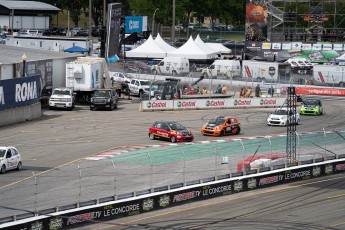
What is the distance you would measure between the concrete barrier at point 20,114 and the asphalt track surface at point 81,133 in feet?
2.11

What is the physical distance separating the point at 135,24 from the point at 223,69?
3685 cm

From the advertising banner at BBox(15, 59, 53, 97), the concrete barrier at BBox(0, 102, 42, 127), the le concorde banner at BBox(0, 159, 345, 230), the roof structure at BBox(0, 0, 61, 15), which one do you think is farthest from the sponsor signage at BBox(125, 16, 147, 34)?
the le concorde banner at BBox(0, 159, 345, 230)

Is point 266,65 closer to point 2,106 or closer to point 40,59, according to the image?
point 40,59

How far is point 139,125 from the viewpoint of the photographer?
55094mm

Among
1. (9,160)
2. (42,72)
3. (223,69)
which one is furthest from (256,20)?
(9,160)

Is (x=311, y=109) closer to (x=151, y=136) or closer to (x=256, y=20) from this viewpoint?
(x=151, y=136)

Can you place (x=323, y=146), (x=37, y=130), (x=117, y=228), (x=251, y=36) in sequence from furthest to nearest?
(x=251, y=36) → (x=37, y=130) → (x=323, y=146) → (x=117, y=228)

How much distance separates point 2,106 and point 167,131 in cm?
1166

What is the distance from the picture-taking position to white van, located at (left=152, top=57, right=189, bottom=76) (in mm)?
88312

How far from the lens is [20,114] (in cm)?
5538

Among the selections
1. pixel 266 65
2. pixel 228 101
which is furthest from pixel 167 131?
pixel 266 65

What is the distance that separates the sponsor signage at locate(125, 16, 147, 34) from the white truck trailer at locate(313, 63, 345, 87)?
44.0 metres

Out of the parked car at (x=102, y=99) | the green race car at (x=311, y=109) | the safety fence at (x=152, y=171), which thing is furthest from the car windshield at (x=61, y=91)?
the safety fence at (x=152, y=171)

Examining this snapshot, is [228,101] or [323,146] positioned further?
[228,101]
